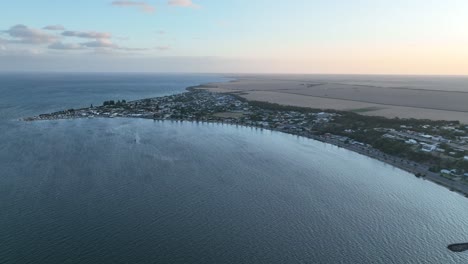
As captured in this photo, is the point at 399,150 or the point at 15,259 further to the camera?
the point at 399,150

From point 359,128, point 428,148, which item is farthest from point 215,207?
point 359,128

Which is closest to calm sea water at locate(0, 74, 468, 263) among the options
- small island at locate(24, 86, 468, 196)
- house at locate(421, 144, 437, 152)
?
small island at locate(24, 86, 468, 196)

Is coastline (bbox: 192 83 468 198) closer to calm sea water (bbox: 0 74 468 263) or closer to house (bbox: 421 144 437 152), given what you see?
calm sea water (bbox: 0 74 468 263)

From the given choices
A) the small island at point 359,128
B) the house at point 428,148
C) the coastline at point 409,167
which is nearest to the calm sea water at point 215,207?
the coastline at point 409,167

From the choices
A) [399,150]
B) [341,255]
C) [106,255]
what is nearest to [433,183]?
[399,150]

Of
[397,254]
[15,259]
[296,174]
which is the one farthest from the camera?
[296,174]

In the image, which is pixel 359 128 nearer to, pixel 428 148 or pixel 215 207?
pixel 428 148

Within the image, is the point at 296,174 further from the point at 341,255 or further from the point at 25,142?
the point at 25,142
